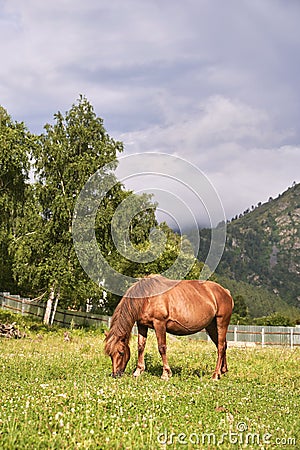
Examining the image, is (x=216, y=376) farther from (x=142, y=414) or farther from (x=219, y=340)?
(x=142, y=414)

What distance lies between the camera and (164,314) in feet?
43.6

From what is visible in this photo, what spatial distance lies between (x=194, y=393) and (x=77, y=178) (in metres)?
23.9

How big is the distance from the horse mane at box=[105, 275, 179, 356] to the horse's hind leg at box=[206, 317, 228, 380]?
2.29m

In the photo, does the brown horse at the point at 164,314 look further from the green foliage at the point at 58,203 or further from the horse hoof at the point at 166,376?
the green foliage at the point at 58,203

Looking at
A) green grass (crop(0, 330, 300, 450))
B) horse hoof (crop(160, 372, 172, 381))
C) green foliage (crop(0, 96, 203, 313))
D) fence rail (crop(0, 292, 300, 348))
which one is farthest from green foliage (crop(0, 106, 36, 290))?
horse hoof (crop(160, 372, 172, 381))

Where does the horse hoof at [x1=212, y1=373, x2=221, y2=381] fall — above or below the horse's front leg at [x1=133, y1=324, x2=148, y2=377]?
below

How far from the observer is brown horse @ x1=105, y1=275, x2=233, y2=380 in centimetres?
1272

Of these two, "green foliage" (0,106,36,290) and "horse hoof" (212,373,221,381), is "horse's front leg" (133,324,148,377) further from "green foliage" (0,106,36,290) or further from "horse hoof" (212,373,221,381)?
"green foliage" (0,106,36,290)

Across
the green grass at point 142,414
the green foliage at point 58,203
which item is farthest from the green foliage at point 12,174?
the green grass at point 142,414

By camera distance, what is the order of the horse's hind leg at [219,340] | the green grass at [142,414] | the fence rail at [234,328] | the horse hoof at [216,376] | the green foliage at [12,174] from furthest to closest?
the fence rail at [234,328] → the green foliage at [12,174] → the horse's hind leg at [219,340] → the horse hoof at [216,376] → the green grass at [142,414]

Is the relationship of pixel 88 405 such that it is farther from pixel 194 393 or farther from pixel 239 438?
pixel 194 393

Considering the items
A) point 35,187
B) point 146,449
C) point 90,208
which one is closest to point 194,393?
point 146,449

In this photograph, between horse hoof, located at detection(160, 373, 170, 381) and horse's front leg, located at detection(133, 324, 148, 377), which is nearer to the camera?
A: horse hoof, located at detection(160, 373, 170, 381)

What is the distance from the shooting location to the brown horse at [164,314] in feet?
41.7
